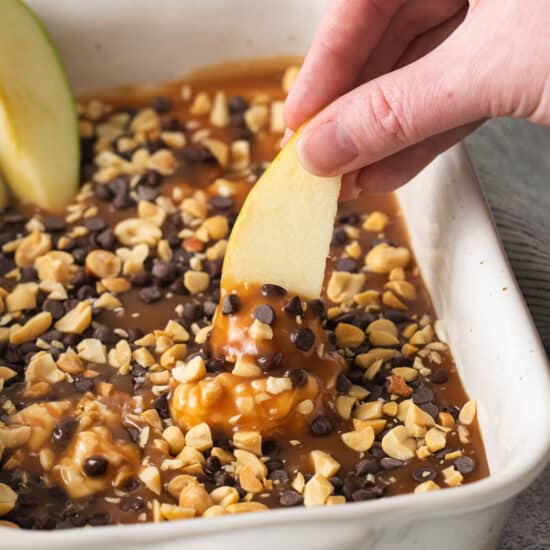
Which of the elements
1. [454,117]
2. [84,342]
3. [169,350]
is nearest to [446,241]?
[454,117]

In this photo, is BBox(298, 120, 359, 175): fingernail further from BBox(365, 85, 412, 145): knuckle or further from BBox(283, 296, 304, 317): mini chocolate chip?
BBox(283, 296, 304, 317): mini chocolate chip

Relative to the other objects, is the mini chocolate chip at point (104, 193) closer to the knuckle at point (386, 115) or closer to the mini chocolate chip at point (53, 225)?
the mini chocolate chip at point (53, 225)

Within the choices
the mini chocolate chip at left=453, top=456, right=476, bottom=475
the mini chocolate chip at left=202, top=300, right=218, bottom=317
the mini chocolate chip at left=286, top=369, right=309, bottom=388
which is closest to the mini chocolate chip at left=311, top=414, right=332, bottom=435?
the mini chocolate chip at left=286, top=369, right=309, bottom=388

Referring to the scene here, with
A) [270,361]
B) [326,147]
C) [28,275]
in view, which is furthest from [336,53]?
[28,275]

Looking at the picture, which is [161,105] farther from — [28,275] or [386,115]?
[386,115]

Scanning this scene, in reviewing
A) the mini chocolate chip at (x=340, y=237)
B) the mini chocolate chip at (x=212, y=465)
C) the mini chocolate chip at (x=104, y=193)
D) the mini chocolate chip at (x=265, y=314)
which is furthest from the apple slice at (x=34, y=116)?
the mini chocolate chip at (x=212, y=465)

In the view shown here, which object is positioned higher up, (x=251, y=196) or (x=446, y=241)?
(x=251, y=196)

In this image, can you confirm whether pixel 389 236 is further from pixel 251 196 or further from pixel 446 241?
pixel 251 196
